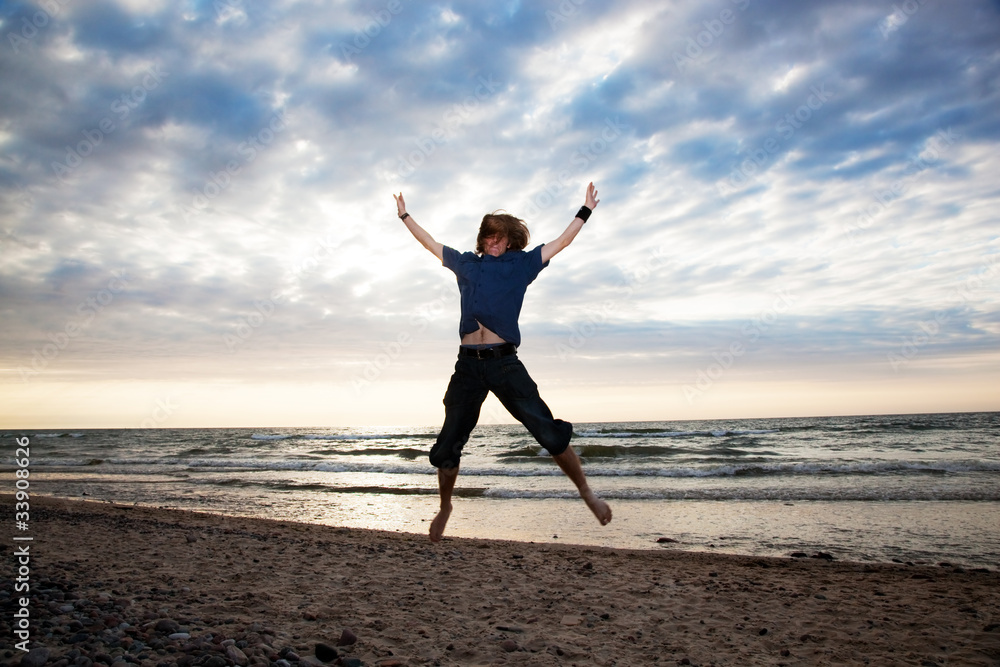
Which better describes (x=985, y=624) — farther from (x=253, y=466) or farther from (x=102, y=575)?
(x=253, y=466)

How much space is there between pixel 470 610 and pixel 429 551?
307 centimetres

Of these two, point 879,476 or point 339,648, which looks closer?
point 339,648

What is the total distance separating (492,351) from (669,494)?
1344cm

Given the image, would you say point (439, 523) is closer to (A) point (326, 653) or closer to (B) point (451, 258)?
(A) point (326, 653)

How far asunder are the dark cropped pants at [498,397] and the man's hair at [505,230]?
87cm

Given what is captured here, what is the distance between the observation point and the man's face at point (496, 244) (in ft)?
13.6

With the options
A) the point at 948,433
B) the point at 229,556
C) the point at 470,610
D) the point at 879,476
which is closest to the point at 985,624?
the point at 470,610

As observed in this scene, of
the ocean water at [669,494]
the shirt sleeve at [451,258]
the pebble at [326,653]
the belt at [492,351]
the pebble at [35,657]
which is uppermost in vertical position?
the shirt sleeve at [451,258]

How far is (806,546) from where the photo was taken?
9.67 metres

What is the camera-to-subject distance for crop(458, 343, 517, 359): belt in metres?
3.80

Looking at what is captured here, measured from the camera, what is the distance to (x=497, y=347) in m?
3.81

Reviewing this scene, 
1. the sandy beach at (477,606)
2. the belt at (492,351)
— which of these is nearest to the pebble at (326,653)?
the sandy beach at (477,606)

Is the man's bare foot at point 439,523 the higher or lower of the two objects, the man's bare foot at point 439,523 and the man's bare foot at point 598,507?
the lower

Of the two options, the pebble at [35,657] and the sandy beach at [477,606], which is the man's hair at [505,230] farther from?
the pebble at [35,657]
